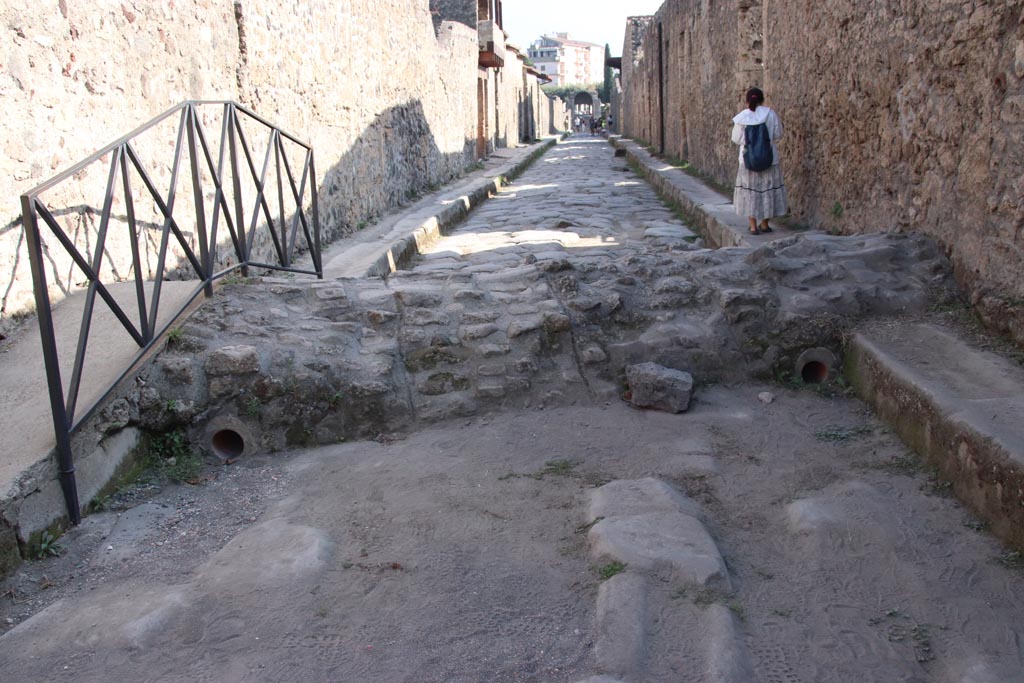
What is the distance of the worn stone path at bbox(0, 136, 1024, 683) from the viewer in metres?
1.99

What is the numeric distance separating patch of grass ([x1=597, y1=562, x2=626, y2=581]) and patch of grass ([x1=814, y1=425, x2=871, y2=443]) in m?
1.30

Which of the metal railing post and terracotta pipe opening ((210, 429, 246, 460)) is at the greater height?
the metal railing post

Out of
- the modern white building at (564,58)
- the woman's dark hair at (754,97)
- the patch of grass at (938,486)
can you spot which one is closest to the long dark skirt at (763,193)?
the woman's dark hair at (754,97)

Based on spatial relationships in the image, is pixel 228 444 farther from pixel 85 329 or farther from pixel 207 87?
pixel 207 87

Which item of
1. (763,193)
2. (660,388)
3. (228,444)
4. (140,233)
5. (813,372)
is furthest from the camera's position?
(763,193)

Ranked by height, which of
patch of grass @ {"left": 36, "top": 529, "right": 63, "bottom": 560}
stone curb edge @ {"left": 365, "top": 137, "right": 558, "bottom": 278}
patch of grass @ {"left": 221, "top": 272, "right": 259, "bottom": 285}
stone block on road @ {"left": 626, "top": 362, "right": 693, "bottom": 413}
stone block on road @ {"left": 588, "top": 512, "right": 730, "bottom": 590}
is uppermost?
patch of grass @ {"left": 221, "top": 272, "right": 259, "bottom": 285}

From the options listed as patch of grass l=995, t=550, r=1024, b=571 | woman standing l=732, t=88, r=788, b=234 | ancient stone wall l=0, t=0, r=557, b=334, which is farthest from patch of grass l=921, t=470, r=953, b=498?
woman standing l=732, t=88, r=788, b=234

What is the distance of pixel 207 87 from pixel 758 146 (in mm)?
4004

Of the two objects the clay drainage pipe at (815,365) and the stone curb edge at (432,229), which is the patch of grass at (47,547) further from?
the clay drainage pipe at (815,365)

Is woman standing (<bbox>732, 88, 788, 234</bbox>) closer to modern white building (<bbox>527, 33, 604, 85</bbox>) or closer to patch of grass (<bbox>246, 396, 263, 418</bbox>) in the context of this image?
patch of grass (<bbox>246, 396, 263, 418</bbox>)

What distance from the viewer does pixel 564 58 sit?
113625 mm

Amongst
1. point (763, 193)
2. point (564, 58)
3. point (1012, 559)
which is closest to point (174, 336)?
point (1012, 559)

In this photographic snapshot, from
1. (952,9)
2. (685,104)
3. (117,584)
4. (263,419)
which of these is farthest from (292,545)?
(685,104)

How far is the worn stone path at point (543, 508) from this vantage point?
1988mm
